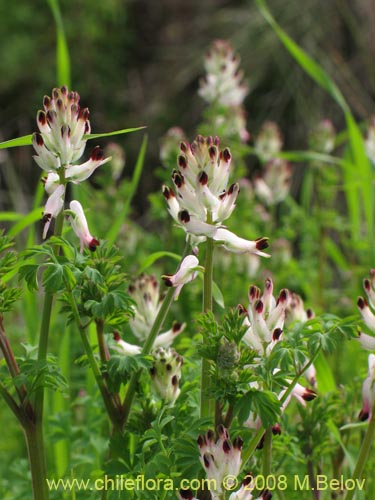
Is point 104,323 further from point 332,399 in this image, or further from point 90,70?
point 90,70

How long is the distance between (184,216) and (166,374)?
0.44 m

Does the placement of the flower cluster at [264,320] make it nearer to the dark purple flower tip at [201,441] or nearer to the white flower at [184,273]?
the white flower at [184,273]

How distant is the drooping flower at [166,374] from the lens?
1766 millimetres

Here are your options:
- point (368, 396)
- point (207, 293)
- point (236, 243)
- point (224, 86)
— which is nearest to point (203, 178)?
point (236, 243)

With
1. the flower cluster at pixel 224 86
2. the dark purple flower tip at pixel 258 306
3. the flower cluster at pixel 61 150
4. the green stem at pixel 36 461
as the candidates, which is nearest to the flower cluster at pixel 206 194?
the dark purple flower tip at pixel 258 306

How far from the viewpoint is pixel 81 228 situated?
5.38 ft

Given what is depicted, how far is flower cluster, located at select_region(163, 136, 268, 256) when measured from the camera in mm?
1565

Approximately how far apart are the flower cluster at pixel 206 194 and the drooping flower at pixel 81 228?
0.20m

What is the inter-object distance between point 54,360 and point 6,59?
7245mm

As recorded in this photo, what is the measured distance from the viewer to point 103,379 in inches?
70.2

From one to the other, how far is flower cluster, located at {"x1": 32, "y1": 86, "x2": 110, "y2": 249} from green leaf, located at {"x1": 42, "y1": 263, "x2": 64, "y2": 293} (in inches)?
3.5

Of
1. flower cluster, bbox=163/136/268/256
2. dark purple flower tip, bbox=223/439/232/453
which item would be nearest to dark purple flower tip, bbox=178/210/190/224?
flower cluster, bbox=163/136/268/256

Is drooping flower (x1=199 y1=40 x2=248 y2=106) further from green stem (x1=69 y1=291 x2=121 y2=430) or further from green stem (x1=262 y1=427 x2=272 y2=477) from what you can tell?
green stem (x1=262 y1=427 x2=272 y2=477)

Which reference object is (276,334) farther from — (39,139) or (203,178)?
(39,139)
